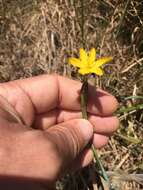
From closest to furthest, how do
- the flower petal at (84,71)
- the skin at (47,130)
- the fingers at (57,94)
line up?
the skin at (47,130), the flower petal at (84,71), the fingers at (57,94)

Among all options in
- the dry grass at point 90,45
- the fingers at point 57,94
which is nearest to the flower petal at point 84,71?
the fingers at point 57,94

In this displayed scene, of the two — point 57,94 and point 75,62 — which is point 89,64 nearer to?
point 75,62

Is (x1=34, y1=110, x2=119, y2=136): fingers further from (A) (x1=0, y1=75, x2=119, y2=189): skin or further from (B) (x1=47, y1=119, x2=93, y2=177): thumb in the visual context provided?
(B) (x1=47, y1=119, x2=93, y2=177): thumb

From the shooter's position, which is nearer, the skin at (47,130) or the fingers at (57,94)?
the skin at (47,130)

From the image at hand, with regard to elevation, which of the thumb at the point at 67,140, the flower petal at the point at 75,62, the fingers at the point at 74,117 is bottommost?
the fingers at the point at 74,117

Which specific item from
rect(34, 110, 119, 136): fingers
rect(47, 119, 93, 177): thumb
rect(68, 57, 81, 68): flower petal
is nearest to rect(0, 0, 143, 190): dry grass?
rect(34, 110, 119, 136): fingers

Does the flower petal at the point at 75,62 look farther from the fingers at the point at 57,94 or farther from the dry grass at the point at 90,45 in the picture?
the dry grass at the point at 90,45

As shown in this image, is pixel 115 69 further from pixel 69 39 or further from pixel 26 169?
pixel 26 169
